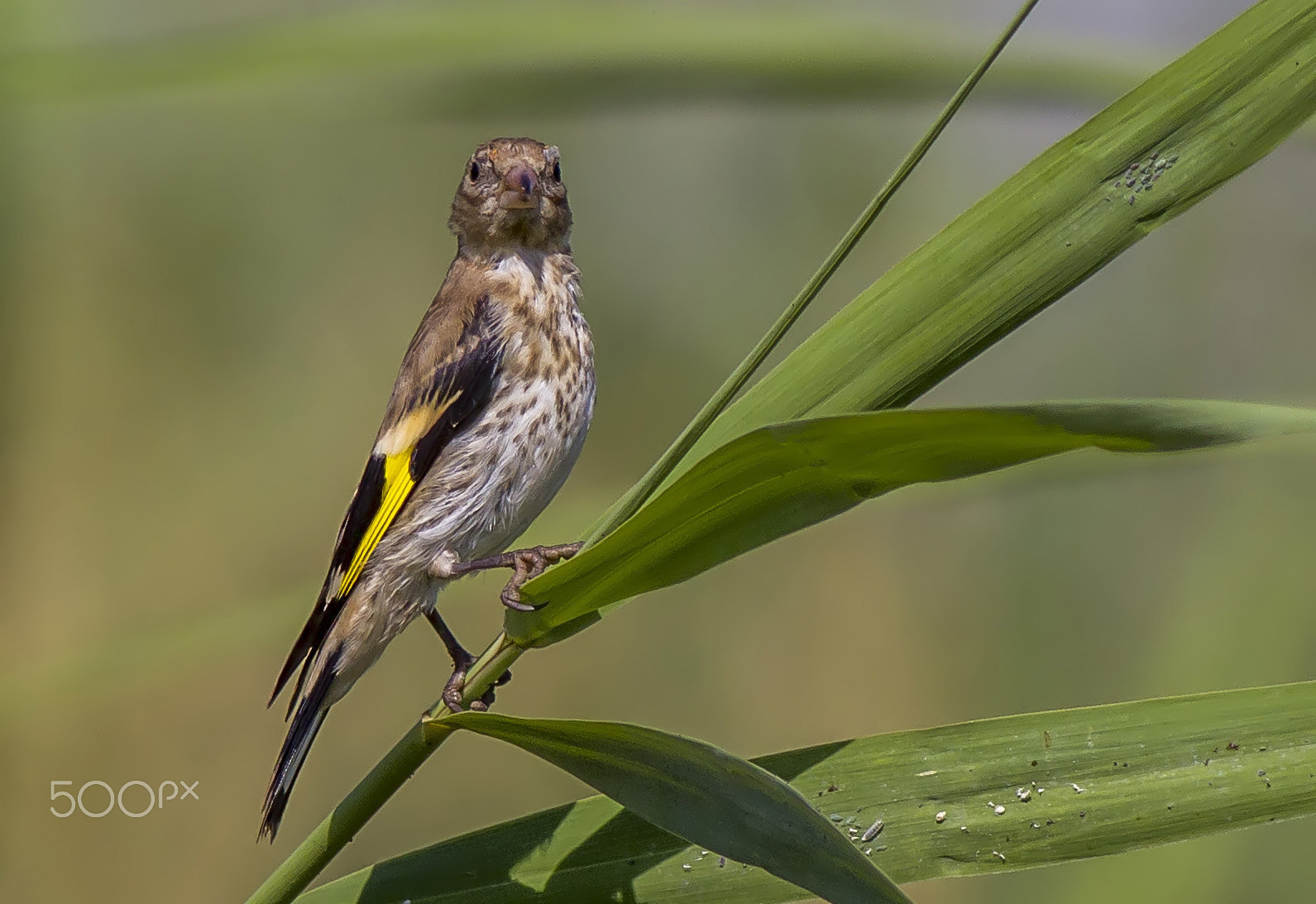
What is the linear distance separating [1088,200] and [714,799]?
20.8 inches

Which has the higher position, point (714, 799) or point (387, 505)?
point (387, 505)

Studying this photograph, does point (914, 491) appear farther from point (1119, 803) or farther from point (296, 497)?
point (296, 497)

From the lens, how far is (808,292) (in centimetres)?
80

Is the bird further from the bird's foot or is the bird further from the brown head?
the bird's foot

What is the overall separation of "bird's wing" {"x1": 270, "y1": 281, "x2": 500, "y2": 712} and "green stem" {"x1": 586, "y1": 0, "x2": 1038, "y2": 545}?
92 centimetres

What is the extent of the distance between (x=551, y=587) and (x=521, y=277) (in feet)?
3.90

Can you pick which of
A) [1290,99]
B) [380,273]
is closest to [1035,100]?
[1290,99]

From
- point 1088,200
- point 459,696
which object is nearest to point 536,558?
point 459,696

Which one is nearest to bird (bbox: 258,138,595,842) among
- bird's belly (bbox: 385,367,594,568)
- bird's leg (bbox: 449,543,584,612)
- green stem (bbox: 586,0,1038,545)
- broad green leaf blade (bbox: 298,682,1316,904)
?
bird's belly (bbox: 385,367,594,568)

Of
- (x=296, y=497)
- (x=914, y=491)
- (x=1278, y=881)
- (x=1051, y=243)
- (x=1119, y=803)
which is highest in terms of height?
(x=296, y=497)

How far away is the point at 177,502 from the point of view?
3516 millimetres

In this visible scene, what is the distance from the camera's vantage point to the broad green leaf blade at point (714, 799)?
2.55 feet

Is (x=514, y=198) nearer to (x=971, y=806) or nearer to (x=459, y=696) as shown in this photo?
(x=459, y=696)

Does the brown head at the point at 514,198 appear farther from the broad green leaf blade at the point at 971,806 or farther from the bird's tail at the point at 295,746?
the broad green leaf blade at the point at 971,806
